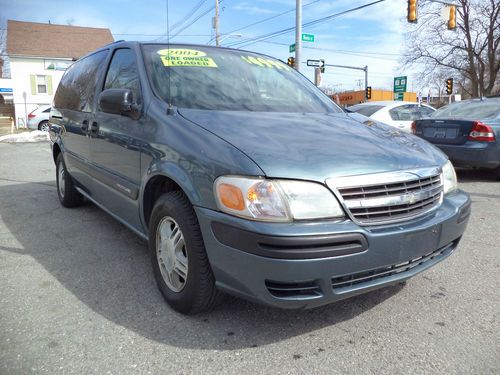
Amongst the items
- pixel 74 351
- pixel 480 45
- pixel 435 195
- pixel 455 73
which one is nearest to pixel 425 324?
pixel 435 195

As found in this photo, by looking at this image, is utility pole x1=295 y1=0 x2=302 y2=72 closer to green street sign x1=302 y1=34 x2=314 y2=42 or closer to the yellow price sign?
green street sign x1=302 y1=34 x2=314 y2=42

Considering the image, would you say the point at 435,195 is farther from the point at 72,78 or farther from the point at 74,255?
the point at 72,78

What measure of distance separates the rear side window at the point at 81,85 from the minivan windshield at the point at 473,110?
5775 mm

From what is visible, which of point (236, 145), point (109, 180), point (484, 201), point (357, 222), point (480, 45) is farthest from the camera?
point (480, 45)

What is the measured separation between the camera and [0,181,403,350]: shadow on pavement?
7.86 feet

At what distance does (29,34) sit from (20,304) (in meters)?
35.2

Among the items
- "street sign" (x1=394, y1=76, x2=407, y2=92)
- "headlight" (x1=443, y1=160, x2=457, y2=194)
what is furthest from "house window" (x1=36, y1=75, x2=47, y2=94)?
"headlight" (x1=443, y1=160, x2=457, y2=194)

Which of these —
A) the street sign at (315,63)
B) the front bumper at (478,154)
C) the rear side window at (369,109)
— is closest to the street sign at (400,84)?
the street sign at (315,63)

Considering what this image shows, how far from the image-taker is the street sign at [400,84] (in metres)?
26.8

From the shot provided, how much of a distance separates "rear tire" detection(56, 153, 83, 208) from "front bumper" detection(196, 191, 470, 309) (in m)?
3.31

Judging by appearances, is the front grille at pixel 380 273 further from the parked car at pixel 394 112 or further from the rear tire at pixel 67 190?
the parked car at pixel 394 112

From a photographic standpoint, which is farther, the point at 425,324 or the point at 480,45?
the point at 480,45

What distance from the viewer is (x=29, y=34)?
3206cm

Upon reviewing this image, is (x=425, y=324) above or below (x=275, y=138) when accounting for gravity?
below
